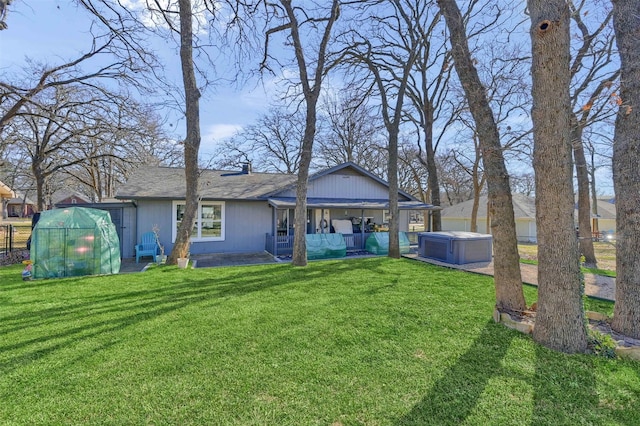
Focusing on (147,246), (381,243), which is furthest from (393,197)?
(147,246)

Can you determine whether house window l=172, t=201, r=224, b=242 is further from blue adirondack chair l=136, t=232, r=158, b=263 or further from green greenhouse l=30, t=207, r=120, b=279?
green greenhouse l=30, t=207, r=120, b=279

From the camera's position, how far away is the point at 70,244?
779 cm

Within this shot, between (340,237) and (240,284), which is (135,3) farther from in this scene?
(340,237)

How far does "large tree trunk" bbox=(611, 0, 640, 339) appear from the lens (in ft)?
12.5

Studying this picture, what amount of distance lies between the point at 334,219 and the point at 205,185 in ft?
20.3

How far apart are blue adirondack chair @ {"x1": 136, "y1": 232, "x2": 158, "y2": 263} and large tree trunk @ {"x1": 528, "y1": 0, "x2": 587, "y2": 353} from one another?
10913 millimetres

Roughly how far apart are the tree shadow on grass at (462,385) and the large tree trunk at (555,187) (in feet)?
2.26

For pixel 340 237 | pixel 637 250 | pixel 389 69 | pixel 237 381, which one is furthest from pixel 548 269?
pixel 389 69

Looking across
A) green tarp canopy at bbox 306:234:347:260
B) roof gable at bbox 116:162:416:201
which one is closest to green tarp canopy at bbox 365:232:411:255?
green tarp canopy at bbox 306:234:347:260

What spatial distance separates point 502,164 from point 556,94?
54.4 inches

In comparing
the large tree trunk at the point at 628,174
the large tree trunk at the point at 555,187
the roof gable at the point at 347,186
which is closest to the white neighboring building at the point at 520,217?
the roof gable at the point at 347,186

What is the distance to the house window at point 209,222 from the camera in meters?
11.7

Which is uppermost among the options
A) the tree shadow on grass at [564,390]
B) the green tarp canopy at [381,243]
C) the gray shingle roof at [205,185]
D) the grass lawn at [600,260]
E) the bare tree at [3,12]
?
the bare tree at [3,12]

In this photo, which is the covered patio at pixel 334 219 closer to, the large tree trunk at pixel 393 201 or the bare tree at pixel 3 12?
the large tree trunk at pixel 393 201
